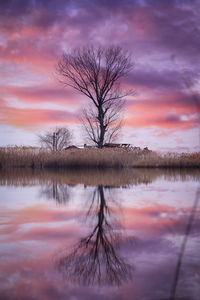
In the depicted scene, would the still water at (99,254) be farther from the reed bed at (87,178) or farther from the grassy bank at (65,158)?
the grassy bank at (65,158)

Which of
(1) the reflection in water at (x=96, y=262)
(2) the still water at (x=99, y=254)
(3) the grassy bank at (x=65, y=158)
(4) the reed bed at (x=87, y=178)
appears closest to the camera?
(2) the still water at (x=99, y=254)

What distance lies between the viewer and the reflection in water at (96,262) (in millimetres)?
1720

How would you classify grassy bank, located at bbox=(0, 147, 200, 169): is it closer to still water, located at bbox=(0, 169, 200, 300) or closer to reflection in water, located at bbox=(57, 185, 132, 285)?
still water, located at bbox=(0, 169, 200, 300)

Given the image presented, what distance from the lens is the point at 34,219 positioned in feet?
11.1

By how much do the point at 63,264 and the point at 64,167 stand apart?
13720mm

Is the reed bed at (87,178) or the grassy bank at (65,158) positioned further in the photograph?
the grassy bank at (65,158)

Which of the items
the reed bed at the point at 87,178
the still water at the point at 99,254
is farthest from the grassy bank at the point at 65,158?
the still water at the point at 99,254

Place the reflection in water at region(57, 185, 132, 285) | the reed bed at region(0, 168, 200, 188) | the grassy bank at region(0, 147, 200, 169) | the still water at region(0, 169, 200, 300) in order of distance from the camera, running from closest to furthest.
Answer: the still water at region(0, 169, 200, 300), the reflection in water at region(57, 185, 132, 285), the reed bed at region(0, 168, 200, 188), the grassy bank at region(0, 147, 200, 169)

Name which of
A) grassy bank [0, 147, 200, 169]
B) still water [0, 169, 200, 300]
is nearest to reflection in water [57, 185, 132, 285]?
still water [0, 169, 200, 300]

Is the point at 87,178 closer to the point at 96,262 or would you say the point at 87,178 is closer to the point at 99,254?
the point at 99,254

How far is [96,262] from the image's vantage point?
196cm

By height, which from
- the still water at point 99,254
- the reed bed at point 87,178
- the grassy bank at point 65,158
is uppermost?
the grassy bank at point 65,158

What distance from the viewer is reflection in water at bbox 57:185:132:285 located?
67.7 inches

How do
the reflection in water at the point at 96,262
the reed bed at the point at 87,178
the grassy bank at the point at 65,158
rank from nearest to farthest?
the reflection in water at the point at 96,262 < the reed bed at the point at 87,178 < the grassy bank at the point at 65,158
